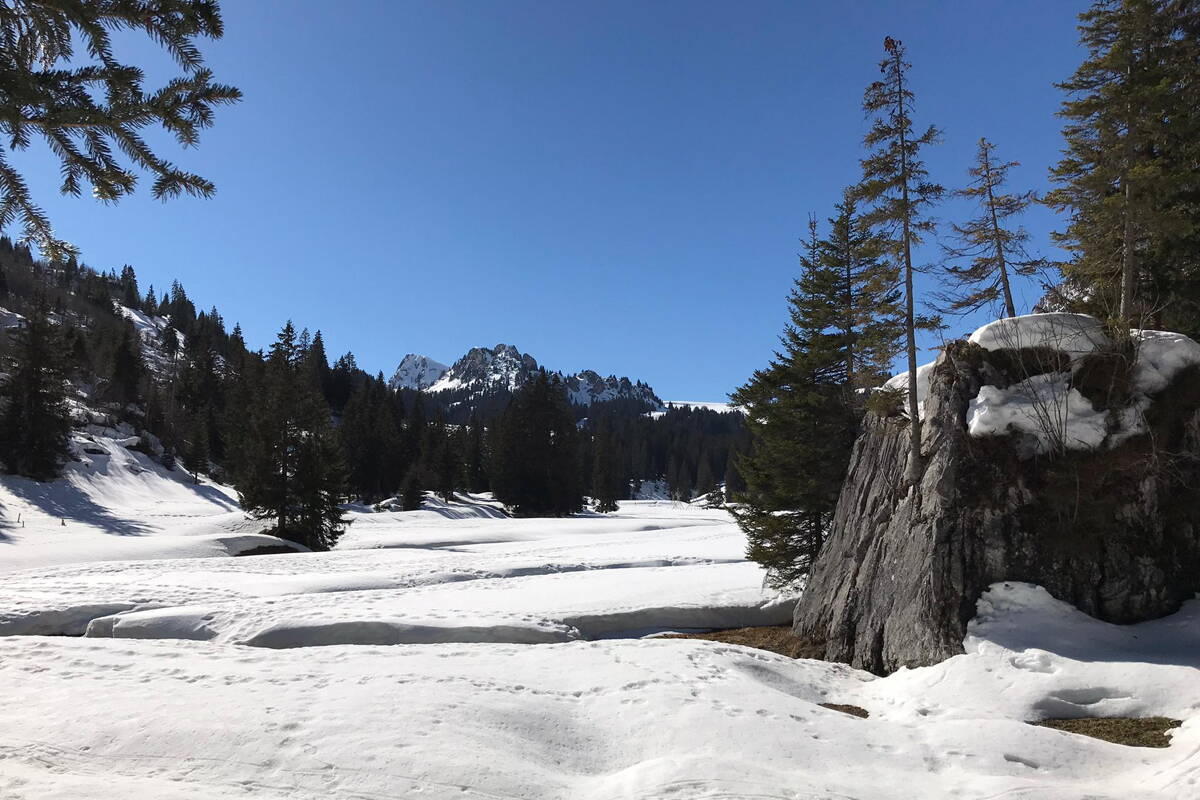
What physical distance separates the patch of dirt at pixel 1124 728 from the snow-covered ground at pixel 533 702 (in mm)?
177

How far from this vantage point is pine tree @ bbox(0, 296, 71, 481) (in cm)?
3497

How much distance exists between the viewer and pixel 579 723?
301 inches

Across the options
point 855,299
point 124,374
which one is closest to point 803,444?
point 855,299

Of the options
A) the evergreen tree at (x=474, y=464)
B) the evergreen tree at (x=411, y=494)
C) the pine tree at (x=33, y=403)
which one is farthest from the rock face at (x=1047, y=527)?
the evergreen tree at (x=474, y=464)

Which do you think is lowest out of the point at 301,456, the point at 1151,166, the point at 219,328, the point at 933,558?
the point at 933,558

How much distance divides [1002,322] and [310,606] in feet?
52.2

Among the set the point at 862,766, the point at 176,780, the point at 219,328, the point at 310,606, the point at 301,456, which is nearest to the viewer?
the point at 176,780

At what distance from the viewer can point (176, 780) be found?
541 centimetres

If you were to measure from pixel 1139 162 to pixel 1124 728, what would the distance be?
13.4 m

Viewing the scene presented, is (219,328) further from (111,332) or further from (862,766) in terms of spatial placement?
(862,766)

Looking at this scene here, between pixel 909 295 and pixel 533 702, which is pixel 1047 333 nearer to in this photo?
pixel 909 295

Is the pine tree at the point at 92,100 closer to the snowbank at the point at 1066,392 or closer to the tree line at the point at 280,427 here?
the tree line at the point at 280,427

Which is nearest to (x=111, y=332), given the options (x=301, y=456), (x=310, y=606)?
(x=301, y=456)

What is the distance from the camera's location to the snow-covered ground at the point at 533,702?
5770 millimetres
